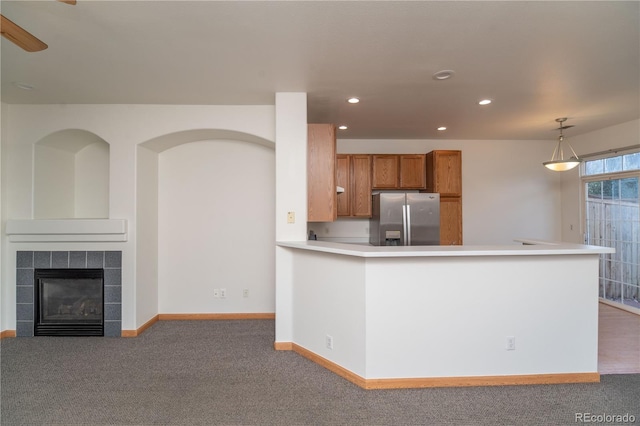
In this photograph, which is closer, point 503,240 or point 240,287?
point 240,287

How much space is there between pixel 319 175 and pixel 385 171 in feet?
6.33

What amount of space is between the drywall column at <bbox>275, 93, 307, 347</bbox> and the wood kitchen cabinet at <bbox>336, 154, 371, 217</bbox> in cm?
177

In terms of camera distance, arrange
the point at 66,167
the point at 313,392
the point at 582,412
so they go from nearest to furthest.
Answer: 1. the point at 582,412
2. the point at 313,392
3. the point at 66,167

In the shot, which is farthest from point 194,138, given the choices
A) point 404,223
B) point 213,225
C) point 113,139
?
point 404,223

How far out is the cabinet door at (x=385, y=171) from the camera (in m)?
5.14

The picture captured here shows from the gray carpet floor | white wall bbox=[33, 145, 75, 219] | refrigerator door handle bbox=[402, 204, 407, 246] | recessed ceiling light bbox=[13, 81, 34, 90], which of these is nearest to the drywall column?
the gray carpet floor

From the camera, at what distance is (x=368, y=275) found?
255 cm

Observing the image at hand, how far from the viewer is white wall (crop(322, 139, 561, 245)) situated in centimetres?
550

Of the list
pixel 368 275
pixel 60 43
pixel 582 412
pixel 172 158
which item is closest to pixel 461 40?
pixel 368 275

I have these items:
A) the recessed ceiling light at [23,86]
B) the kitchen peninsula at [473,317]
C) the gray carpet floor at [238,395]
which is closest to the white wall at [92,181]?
the recessed ceiling light at [23,86]

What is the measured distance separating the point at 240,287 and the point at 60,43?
307 cm

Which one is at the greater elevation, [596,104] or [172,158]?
[596,104]

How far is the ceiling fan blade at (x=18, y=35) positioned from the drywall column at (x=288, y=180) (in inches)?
73.5

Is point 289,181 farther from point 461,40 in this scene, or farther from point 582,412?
point 582,412
